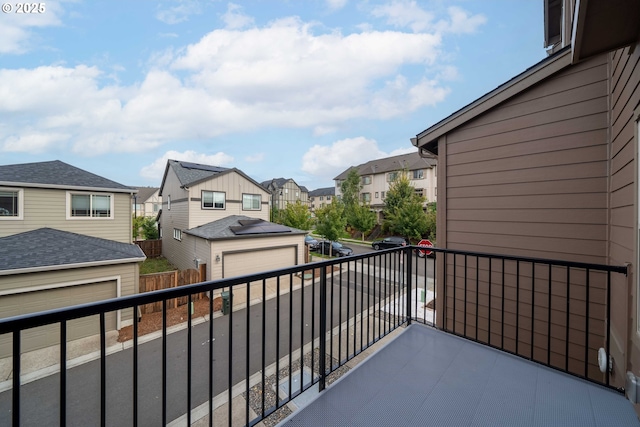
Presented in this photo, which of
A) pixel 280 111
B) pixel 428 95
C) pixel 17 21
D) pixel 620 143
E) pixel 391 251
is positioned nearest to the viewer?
pixel 620 143

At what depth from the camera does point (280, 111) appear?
1703 cm

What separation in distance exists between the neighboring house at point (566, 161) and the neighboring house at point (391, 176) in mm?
17729

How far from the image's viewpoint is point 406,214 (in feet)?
52.8

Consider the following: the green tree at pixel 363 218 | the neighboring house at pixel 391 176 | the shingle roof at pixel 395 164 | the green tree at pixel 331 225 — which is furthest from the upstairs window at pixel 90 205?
the shingle roof at pixel 395 164

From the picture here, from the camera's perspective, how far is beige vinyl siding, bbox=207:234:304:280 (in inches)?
359

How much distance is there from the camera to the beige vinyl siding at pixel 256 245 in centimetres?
912

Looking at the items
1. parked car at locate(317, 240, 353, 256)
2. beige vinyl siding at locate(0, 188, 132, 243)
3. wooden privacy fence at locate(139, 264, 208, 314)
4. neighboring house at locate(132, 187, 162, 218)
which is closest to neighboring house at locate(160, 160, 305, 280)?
wooden privacy fence at locate(139, 264, 208, 314)

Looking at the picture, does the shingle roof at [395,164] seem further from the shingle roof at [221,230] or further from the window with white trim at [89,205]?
the window with white trim at [89,205]

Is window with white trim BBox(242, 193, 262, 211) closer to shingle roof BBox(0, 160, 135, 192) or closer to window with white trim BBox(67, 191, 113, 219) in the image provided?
shingle roof BBox(0, 160, 135, 192)

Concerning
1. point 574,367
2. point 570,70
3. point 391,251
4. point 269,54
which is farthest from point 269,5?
point 574,367

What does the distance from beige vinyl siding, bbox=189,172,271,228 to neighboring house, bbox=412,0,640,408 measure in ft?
35.7

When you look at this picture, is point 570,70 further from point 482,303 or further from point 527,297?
point 482,303

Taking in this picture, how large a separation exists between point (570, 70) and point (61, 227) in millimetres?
11541

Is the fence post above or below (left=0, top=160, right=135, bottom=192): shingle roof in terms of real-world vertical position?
below
